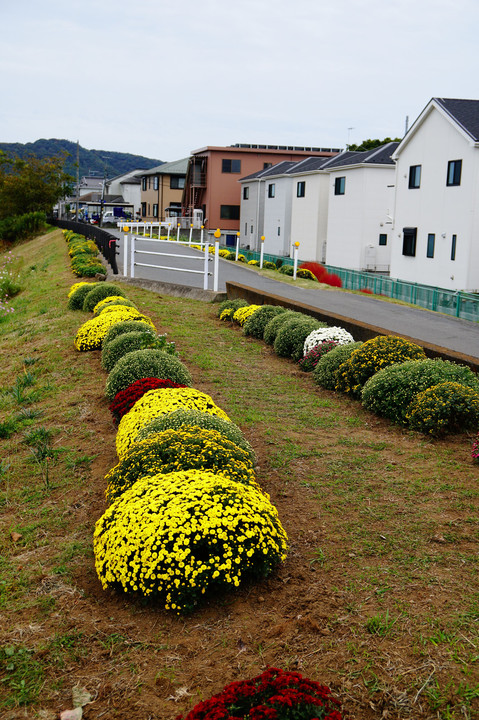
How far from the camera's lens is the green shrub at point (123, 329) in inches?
413

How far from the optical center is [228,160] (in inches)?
2405

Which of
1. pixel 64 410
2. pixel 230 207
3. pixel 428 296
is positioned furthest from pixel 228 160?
pixel 64 410

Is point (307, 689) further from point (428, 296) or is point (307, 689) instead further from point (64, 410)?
point (428, 296)

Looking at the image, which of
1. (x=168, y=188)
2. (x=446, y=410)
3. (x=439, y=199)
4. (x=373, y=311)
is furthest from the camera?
(x=168, y=188)

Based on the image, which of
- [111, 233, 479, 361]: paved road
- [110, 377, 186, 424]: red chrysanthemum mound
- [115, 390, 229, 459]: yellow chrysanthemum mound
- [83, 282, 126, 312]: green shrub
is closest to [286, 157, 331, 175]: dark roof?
[111, 233, 479, 361]: paved road

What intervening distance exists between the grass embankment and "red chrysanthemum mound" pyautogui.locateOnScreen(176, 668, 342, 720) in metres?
0.35

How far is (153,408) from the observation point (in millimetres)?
6555

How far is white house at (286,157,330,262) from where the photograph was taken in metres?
47.5

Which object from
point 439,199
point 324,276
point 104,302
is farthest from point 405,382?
point 439,199

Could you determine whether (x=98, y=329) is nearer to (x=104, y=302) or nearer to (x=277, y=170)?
(x=104, y=302)

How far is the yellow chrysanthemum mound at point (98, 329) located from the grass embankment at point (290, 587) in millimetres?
3059

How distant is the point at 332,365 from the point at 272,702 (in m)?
7.08

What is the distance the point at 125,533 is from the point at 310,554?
4.41ft

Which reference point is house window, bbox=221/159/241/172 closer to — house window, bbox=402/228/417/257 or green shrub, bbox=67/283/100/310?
house window, bbox=402/228/417/257
